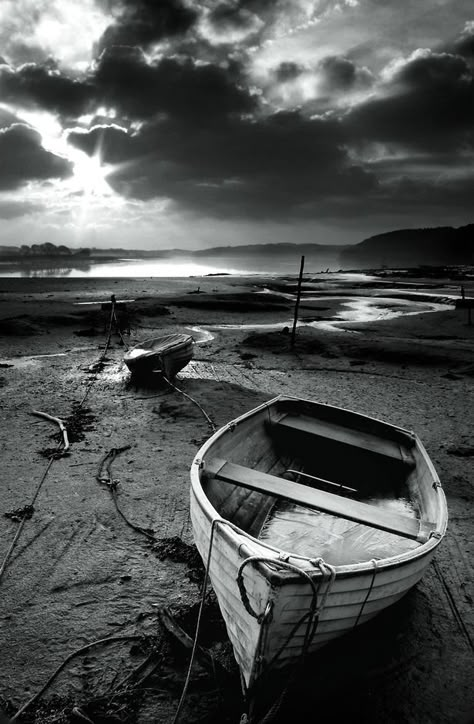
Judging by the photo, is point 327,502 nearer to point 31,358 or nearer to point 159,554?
point 159,554

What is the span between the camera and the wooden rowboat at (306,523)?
287 centimetres

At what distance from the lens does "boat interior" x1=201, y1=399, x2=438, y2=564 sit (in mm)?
4395

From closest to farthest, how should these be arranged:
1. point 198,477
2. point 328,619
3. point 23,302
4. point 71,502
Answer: point 328,619
point 198,477
point 71,502
point 23,302

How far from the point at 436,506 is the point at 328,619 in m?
2.09

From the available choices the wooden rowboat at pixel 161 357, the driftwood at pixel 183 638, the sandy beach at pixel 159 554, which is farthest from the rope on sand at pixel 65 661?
the wooden rowboat at pixel 161 357

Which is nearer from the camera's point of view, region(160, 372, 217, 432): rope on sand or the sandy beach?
the sandy beach

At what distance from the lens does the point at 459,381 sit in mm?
12672

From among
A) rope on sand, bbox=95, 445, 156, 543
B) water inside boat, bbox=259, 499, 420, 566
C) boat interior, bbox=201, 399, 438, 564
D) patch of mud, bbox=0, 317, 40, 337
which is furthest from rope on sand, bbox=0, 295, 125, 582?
patch of mud, bbox=0, 317, 40, 337

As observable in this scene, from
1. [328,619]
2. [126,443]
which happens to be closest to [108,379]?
[126,443]

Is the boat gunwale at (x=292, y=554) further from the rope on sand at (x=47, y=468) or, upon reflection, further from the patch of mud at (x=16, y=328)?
the patch of mud at (x=16, y=328)

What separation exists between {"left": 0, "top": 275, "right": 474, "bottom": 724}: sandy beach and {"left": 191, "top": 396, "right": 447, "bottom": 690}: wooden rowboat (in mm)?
629

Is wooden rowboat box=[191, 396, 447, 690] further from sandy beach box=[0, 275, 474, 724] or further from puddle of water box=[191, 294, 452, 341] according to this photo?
puddle of water box=[191, 294, 452, 341]

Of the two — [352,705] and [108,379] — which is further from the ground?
[108,379]

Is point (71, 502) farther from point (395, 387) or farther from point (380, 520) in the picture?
point (395, 387)
